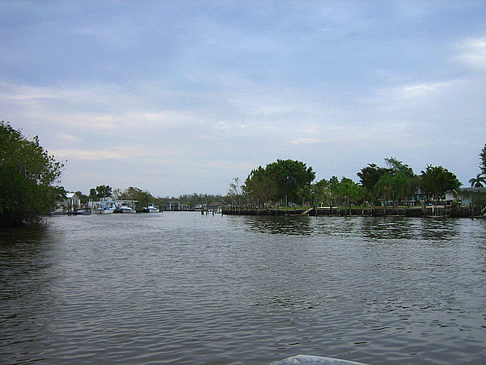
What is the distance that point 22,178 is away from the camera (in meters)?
59.8

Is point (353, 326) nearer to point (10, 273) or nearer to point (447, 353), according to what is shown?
point (447, 353)

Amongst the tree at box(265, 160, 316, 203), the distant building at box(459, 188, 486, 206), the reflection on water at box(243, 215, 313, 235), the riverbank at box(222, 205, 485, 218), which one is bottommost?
the reflection on water at box(243, 215, 313, 235)

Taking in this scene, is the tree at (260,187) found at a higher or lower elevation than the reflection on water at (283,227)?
higher

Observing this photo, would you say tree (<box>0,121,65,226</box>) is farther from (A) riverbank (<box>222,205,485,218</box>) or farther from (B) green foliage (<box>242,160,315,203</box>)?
(B) green foliage (<box>242,160,315,203</box>)

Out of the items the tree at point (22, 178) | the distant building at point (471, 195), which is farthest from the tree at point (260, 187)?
the tree at point (22, 178)

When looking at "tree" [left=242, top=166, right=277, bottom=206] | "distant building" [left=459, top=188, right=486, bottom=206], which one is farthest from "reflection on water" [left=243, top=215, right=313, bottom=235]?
"tree" [left=242, top=166, right=277, bottom=206]

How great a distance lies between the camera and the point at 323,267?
2544cm

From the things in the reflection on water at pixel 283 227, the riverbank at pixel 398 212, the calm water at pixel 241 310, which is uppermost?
the riverbank at pixel 398 212

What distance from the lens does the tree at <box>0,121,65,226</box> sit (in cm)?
5766

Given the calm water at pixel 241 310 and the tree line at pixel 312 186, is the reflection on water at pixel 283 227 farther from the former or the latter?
the tree line at pixel 312 186

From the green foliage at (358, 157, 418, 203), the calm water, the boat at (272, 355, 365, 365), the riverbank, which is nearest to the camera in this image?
the boat at (272, 355, 365, 365)

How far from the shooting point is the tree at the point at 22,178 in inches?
2270

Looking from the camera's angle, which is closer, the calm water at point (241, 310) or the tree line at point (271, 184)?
the calm water at point (241, 310)

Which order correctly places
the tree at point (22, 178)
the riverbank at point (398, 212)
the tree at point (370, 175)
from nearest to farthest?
the tree at point (22, 178) → the riverbank at point (398, 212) → the tree at point (370, 175)
